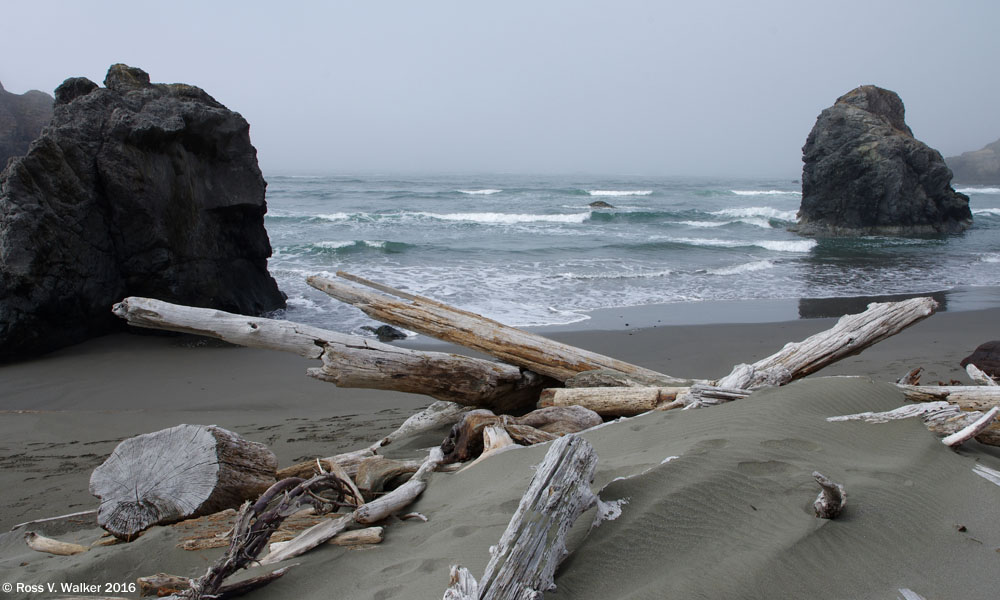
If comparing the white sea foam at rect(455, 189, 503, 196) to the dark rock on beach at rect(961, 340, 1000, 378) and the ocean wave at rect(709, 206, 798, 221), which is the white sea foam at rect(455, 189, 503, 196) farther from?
the dark rock on beach at rect(961, 340, 1000, 378)

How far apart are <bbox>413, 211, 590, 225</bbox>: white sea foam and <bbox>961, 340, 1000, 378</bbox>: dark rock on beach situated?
22.0m

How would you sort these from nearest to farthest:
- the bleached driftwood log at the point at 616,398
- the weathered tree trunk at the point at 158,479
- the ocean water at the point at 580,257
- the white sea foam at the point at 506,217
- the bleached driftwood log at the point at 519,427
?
the weathered tree trunk at the point at 158,479
the bleached driftwood log at the point at 519,427
the bleached driftwood log at the point at 616,398
the ocean water at the point at 580,257
the white sea foam at the point at 506,217

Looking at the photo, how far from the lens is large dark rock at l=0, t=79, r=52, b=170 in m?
18.9

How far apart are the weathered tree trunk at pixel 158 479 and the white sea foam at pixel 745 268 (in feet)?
45.4

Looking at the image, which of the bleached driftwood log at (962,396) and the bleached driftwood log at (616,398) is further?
the bleached driftwood log at (616,398)

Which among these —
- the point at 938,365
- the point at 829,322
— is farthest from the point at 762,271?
the point at 938,365

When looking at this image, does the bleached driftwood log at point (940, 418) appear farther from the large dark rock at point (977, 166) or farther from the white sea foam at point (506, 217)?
the large dark rock at point (977, 166)

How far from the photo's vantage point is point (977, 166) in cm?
6512

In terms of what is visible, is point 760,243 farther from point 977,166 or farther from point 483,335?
point 977,166

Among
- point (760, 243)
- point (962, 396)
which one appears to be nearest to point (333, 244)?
point (760, 243)

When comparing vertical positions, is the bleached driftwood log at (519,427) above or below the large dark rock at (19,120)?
below

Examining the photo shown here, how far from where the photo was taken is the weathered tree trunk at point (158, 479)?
262 cm

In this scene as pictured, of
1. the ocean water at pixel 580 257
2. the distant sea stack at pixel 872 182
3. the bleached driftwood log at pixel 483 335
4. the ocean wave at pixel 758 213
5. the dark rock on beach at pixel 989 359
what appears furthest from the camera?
the ocean wave at pixel 758 213

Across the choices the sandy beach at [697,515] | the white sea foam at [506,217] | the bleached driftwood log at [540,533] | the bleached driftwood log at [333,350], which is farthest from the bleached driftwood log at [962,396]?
the white sea foam at [506,217]
